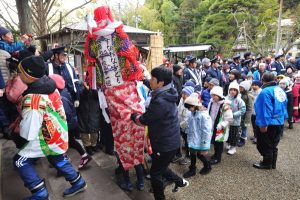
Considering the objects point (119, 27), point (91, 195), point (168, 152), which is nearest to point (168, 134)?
point (168, 152)

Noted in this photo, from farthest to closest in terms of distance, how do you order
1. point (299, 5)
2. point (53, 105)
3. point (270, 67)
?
point (299, 5), point (270, 67), point (53, 105)

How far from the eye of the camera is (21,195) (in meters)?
2.97

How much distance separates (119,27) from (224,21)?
856 inches

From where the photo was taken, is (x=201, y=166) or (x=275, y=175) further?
(x=201, y=166)

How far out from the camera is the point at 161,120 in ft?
8.70

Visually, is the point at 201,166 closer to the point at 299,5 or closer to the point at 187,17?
the point at 299,5

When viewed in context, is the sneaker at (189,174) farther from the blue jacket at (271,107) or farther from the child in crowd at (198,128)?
the blue jacket at (271,107)

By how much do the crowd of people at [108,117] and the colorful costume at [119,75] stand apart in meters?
0.16

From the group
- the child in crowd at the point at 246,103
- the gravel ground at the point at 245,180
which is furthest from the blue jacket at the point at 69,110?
the child in crowd at the point at 246,103

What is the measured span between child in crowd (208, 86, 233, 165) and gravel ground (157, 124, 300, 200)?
12.8 inches

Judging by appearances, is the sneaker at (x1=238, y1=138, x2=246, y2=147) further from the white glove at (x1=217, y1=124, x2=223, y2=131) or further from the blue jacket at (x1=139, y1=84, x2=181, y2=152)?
the blue jacket at (x1=139, y1=84, x2=181, y2=152)

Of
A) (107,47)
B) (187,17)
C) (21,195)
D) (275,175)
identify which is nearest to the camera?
(21,195)

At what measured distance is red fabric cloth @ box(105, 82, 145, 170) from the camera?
10.5 feet

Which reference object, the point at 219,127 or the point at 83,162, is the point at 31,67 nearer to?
the point at 83,162
